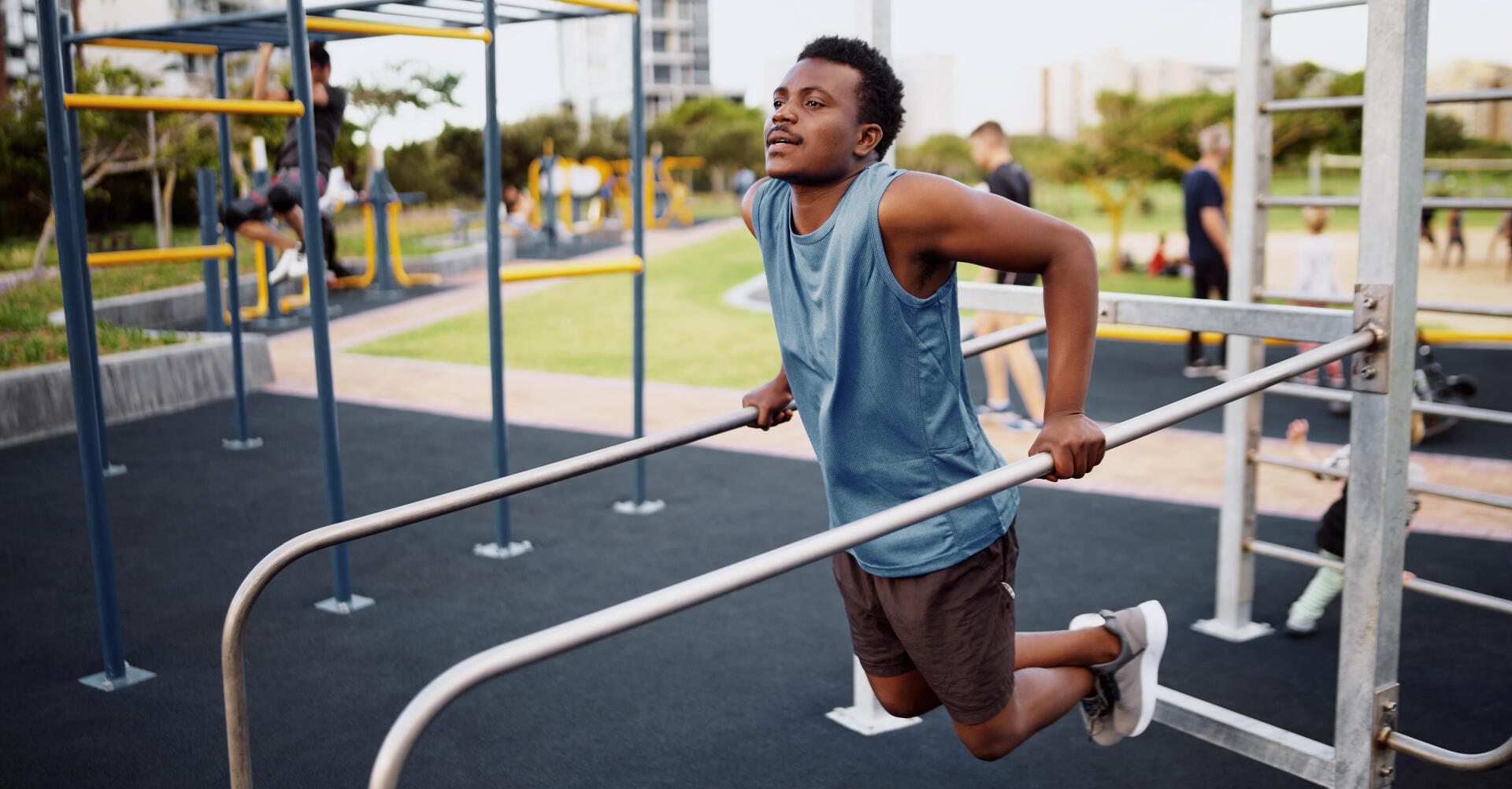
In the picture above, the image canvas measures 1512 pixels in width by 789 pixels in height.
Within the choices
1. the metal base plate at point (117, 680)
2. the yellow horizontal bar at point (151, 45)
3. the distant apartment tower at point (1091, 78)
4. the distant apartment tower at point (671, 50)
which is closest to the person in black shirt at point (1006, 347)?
the yellow horizontal bar at point (151, 45)

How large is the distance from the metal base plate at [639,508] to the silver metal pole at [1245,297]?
231 centimetres

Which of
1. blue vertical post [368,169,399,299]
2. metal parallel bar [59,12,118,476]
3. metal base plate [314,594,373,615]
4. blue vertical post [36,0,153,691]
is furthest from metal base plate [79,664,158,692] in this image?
blue vertical post [368,169,399,299]

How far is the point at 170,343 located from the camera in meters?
7.60

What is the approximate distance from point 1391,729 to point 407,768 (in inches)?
88.2

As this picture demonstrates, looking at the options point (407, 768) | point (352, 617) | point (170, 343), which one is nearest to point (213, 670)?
point (352, 617)

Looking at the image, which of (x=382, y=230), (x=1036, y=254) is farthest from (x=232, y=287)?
(x=382, y=230)

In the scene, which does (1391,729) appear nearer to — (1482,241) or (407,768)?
(407,768)

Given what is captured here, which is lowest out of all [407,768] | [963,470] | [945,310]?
[407,768]

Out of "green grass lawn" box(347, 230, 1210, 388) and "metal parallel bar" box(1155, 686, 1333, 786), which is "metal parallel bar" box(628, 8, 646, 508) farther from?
"green grass lawn" box(347, 230, 1210, 388)

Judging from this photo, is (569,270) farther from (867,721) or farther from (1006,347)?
(1006,347)

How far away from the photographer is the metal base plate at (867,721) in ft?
10.00

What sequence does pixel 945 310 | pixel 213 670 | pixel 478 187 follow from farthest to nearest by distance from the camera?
pixel 478 187 < pixel 213 670 < pixel 945 310

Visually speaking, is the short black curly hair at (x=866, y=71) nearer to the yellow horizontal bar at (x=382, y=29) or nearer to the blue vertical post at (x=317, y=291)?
the blue vertical post at (x=317, y=291)

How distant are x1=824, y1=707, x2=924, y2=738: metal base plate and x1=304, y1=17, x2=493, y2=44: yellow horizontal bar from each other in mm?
2644
